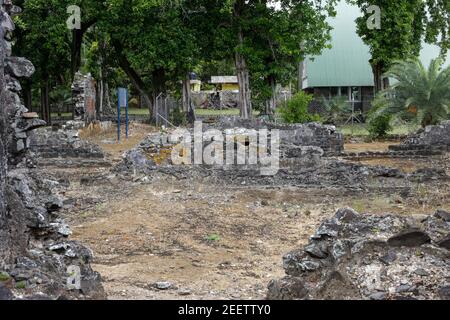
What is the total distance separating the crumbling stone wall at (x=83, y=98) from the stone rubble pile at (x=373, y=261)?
69.6 ft

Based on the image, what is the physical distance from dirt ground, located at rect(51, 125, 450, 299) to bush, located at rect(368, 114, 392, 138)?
45.8 ft

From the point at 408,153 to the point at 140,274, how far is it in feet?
51.8

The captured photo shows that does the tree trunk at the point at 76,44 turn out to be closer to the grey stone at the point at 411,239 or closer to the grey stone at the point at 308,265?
the grey stone at the point at 308,265

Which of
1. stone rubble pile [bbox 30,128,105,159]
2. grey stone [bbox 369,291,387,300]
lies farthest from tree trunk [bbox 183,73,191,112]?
grey stone [bbox 369,291,387,300]

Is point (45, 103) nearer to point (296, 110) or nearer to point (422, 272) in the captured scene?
point (296, 110)

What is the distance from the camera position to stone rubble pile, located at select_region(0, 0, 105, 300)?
6.63 m

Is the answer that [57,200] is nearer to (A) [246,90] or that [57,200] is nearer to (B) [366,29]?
(A) [246,90]

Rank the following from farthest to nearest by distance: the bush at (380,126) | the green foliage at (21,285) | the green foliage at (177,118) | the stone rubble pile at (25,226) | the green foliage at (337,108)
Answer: the green foliage at (337,108), the green foliage at (177,118), the bush at (380,126), the stone rubble pile at (25,226), the green foliage at (21,285)

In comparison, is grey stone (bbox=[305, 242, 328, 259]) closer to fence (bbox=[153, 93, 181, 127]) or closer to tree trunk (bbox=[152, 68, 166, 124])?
fence (bbox=[153, 93, 181, 127])

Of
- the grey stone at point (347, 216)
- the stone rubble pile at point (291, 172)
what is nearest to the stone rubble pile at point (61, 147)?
the stone rubble pile at point (291, 172)

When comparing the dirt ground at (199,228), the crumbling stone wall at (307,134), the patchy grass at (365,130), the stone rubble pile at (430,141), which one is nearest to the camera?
the dirt ground at (199,228)

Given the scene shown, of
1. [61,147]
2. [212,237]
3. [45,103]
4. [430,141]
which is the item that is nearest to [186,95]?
[45,103]

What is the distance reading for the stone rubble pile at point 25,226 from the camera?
6633mm
